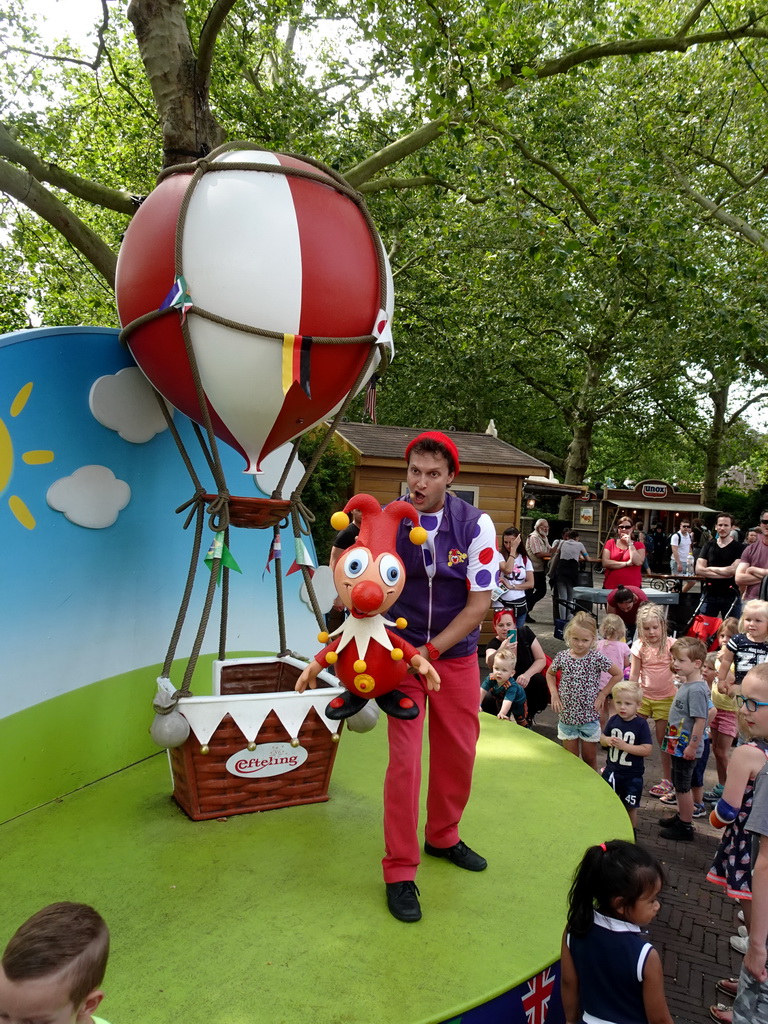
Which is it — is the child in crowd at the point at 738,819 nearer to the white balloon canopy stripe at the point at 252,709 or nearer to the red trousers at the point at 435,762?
the red trousers at the point at 435,762

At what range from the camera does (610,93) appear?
14.5 metres

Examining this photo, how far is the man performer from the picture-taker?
2.52 meters

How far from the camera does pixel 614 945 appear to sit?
1773mm

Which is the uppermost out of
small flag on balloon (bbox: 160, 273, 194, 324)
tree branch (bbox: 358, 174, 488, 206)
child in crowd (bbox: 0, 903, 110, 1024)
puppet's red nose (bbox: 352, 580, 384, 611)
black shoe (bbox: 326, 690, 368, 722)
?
tree branch (bbox: 358, 174, 488, 206)

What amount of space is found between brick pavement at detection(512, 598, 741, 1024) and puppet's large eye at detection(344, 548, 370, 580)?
194 cm

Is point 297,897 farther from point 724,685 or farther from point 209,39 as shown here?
point 209,39

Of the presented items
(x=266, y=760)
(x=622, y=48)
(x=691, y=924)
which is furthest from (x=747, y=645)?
(x=622, y=48)

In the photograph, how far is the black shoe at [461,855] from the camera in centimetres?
284

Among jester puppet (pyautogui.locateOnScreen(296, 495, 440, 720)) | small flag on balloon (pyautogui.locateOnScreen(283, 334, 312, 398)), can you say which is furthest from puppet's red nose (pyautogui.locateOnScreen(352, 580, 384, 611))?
small flag on balloon (pyautogui.locateOnScreen(283, 334, 312, 398))

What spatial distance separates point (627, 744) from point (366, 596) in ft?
6.75

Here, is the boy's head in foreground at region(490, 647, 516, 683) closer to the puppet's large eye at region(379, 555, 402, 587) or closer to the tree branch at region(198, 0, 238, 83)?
the puppet's large eye at region(379, 555, 402, 587)

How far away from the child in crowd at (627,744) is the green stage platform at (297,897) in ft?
0.37

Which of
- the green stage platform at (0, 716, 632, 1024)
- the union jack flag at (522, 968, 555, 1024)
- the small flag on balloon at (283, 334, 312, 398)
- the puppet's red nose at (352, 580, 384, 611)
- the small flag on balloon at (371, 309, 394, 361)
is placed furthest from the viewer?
the small flag on balloon at (371, 309, 394, 361)

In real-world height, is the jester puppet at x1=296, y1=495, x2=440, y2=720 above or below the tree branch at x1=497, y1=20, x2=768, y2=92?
below
